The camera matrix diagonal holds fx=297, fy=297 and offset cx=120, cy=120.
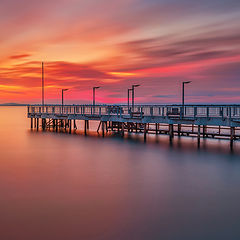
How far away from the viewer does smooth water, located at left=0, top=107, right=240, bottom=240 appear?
9.73m

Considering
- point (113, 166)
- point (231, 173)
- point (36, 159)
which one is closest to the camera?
point (231, 173)

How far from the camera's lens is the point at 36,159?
75.2 feet

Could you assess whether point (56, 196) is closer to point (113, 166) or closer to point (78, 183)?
point (78, 183)

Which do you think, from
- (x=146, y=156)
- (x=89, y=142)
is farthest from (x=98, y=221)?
(x=89, y=142)

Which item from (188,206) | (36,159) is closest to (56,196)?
(188,206)

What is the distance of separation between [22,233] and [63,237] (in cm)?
137

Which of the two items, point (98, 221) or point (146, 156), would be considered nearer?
point (98, 221)

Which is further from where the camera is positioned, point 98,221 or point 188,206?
point 188,206

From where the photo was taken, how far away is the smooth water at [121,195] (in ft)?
31.9

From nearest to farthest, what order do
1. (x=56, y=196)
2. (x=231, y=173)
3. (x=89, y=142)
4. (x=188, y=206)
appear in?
(x=188, y=206)
(x=56, y=196)
(x=231, y=173)
(x=89, y=142)

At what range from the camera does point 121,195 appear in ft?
44.8

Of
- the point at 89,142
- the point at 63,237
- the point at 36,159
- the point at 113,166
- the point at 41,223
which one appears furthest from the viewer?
the point at 89,142

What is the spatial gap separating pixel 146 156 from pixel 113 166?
409cm

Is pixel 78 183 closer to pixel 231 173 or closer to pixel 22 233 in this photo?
pixel 22 233
